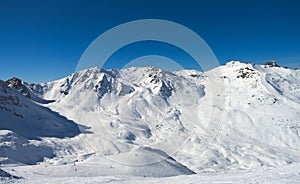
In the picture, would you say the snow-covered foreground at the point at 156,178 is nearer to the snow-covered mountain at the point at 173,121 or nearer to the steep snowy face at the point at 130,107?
the snow-covered mountain at the point at 173,121

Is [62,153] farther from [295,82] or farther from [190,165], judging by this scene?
[295,82]

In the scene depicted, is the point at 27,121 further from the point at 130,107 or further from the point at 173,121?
the point at 173,121

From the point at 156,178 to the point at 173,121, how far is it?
187ft

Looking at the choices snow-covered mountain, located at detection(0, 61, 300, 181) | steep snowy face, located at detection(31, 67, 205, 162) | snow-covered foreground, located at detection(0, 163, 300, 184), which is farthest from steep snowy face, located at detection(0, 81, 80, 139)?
snow-covered foreground, located at detection(0, 163, 300, 184)

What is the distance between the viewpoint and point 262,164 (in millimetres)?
45719

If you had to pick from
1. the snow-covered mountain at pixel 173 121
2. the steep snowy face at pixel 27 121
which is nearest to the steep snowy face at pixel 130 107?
the snow-covered mountain at pixel 173 121

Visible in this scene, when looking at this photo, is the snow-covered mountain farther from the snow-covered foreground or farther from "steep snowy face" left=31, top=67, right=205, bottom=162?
the snow-covered foreground

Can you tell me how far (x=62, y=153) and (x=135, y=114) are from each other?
139 ft

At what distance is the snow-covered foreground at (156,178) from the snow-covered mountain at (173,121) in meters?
3.17

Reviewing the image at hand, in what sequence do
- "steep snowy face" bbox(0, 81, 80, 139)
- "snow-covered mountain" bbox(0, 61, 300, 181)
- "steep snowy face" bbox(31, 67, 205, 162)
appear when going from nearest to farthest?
"snow-covered mountain" bbox(0, 61, 300, 181) < "steep snowy face" bbox(0, 81, 80, 139) < "steep snowy face" bbox(31, 67, 205, 162)

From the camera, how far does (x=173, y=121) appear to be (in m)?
74.2

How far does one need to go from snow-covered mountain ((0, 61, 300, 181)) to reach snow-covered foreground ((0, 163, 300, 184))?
10.4ft

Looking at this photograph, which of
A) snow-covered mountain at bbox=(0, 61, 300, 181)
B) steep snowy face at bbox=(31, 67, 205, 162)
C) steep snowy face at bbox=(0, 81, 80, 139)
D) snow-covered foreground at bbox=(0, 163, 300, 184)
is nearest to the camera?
snow-covered foreground at bbox=(0, 163, 300, 184)

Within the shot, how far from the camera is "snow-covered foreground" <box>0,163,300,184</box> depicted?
14.2m
